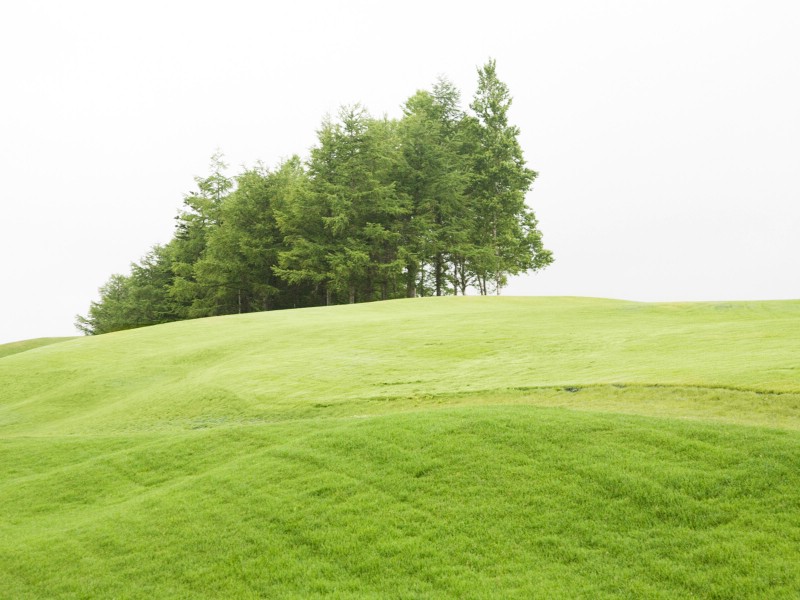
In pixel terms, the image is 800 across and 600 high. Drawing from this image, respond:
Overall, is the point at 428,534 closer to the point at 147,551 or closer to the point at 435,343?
the point at 147,551

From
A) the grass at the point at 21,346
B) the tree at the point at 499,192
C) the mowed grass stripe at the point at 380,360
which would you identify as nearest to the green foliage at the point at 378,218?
the tree at the point at 499,192

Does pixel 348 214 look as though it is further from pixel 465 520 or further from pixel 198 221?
pixel 465 520

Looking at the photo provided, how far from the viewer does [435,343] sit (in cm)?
1995

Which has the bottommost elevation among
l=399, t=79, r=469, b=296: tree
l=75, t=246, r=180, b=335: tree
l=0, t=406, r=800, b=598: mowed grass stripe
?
l=0, t=406, r=800, b=598: mowed grass stripe

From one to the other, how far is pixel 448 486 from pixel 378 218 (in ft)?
140

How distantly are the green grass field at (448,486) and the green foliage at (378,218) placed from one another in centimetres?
3110

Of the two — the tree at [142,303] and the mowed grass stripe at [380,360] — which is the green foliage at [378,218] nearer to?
the tree at [142,303]

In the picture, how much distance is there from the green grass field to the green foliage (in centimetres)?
3110

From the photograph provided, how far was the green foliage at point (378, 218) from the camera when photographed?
47156 millimetres

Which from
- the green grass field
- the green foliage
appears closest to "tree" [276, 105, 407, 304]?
the green foliage

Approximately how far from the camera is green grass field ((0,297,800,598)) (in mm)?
5828

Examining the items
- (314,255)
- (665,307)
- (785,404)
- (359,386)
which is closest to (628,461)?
(785,404)

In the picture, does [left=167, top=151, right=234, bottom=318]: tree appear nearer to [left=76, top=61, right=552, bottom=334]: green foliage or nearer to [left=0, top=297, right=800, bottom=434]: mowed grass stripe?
[left=76, top=61, right=552, bottom=334]: green foliage

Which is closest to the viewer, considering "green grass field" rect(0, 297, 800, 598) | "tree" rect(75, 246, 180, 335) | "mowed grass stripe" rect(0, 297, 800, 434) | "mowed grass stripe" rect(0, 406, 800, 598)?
"mowed grass stripe" rect(0, 406, 800, 598)
